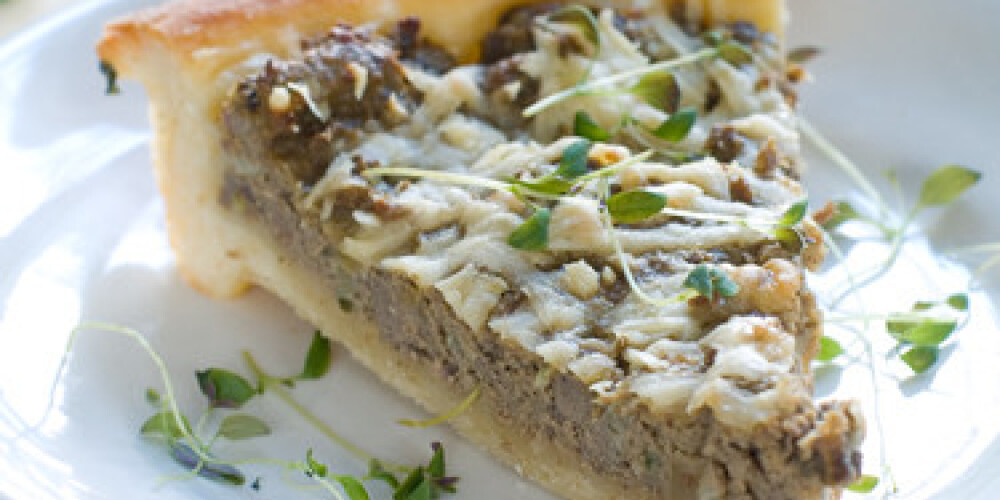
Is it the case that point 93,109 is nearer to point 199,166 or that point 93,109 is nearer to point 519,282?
point 199,166

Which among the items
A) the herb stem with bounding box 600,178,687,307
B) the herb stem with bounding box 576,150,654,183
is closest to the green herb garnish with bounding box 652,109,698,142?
the herb stem with bounding box 576,150,654,183

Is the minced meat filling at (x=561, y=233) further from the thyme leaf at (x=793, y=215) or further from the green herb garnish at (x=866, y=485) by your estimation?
the green herb garnish at (x=866, y=485)

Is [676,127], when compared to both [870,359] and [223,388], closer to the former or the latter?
[870,359]

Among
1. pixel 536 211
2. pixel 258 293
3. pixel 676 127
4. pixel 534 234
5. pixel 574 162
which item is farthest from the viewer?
pixel 258 293

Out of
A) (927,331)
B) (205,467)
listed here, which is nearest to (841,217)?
(927,331)

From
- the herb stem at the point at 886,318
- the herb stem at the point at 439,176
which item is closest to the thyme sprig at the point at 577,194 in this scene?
the herb stem at the point at 439,176
